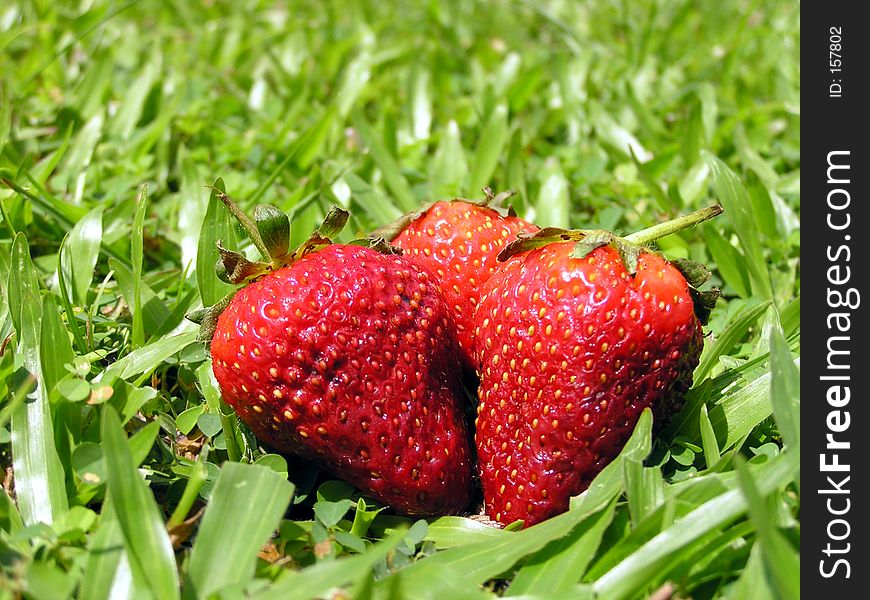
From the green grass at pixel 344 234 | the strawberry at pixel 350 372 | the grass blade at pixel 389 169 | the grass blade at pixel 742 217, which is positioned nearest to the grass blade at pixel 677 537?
the green grass at pixel 344 234

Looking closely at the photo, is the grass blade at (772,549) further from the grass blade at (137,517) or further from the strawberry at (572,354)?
the grass blade at (137,517)

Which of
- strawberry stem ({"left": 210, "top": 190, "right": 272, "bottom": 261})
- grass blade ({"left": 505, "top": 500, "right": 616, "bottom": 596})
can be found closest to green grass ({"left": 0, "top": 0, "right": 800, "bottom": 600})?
grass blade ({"left": 505, "top": 500, "right": 616, "bottom": 596})

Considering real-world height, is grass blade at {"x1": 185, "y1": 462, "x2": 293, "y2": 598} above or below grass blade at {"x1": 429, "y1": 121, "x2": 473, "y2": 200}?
below

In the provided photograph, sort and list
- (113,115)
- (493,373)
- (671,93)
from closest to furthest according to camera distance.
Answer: (493,373) < (113,115) < (671,93)

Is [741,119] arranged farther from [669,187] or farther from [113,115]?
[113,115]

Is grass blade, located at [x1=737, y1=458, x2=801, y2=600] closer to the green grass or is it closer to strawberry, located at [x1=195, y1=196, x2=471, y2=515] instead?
the green grass
